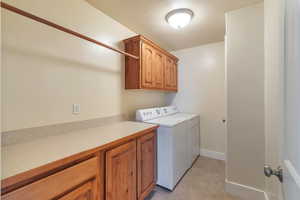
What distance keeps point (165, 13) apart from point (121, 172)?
1948 millimetres

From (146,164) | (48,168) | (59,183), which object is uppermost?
(48,168)

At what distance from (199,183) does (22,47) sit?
258 centimetres

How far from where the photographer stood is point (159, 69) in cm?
245

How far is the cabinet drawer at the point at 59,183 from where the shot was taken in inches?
25.8

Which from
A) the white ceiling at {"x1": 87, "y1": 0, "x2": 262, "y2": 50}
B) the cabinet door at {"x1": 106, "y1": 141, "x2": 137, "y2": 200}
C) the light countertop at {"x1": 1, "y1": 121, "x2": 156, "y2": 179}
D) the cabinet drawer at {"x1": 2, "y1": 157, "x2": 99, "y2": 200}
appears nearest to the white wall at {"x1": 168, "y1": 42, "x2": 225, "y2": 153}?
the white ceiling at {"x1": 87, "y1": 0, "x2": 262, "y2": 50}

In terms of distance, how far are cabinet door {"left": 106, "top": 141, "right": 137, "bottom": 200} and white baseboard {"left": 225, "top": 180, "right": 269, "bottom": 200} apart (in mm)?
1300

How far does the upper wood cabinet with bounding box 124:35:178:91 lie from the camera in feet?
6.48

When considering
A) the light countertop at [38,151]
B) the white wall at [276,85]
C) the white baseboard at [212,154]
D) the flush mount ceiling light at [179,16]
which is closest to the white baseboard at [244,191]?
the white wall at [276,85]

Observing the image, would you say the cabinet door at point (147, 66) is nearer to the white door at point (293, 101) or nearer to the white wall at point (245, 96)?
the white wall at point (245, 96)

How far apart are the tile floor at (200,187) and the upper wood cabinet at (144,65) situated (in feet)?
4.89

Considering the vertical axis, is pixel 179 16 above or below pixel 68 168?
above

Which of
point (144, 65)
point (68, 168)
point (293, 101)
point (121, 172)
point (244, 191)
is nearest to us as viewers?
point (293, 101)

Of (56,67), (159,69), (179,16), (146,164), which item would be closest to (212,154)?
(146,164)

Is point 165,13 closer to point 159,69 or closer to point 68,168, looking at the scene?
point 159,69
